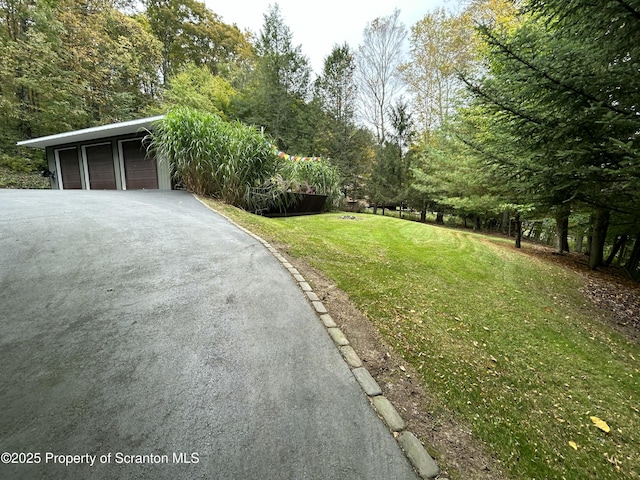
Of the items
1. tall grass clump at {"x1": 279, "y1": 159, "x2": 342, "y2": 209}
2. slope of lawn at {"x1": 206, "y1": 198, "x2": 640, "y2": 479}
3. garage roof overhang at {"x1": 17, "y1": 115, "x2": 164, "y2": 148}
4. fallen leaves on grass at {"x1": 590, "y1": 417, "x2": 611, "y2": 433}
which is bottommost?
fallen leaves on grass at {"x1": 590, "y1": 417, "x2": 611, "y2": 433}

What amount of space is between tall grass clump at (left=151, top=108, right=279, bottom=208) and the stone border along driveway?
14.4 ft

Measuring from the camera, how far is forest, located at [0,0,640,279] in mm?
2557

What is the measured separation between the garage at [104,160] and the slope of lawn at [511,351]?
6.57 meters

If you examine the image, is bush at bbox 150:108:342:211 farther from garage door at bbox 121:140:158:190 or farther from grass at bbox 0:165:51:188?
grass at bbox 0:165:51:188

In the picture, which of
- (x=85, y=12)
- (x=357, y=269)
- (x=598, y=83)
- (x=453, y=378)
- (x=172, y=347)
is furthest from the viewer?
(x=85, y=12)

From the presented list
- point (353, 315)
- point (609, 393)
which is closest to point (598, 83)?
point (609, 393)

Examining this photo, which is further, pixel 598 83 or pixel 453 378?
pixel 598 83

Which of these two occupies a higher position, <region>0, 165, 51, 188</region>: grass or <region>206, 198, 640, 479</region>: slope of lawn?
<region>0, 165, 51, 188</region>: grass

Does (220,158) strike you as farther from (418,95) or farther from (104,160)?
(418,95)

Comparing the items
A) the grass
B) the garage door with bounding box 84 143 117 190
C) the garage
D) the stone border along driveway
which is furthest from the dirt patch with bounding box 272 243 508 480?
the grass

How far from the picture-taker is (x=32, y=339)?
1.41m

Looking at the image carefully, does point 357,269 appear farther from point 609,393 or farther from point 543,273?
point 543,273

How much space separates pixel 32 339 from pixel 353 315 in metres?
2.01

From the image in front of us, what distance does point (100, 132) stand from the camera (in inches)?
311
